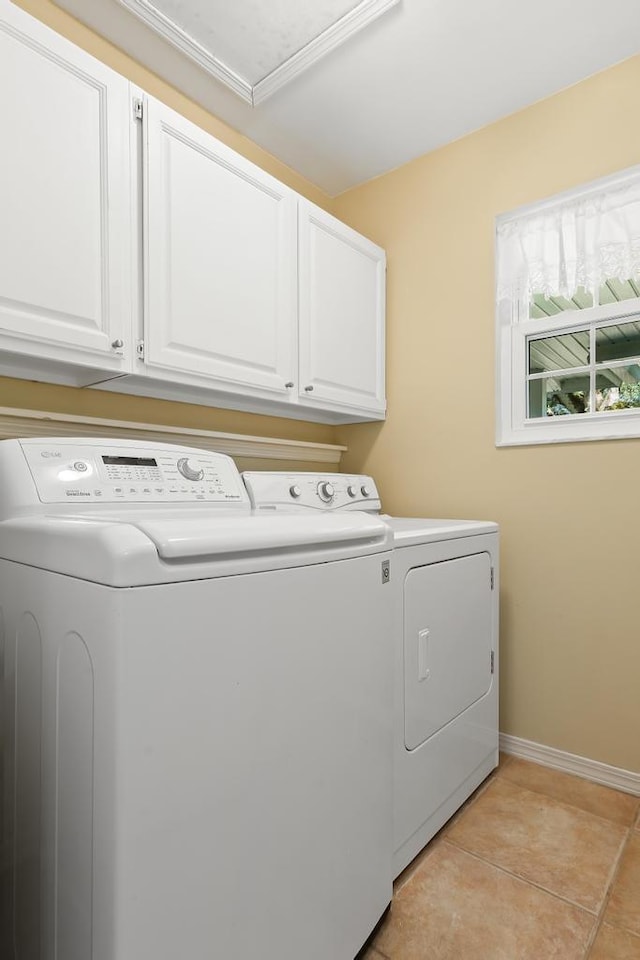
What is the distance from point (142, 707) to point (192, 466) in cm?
86

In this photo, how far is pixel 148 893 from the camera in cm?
71

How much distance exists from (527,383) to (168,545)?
1.81m

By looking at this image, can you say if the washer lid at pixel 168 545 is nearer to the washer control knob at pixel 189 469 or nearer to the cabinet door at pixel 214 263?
the washer control knob at pixel 189 469

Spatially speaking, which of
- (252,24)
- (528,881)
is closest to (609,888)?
(528,881)

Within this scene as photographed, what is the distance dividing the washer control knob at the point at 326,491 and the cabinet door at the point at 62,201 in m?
0.89

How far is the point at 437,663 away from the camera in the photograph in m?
1.53

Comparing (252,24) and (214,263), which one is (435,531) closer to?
(214,263)

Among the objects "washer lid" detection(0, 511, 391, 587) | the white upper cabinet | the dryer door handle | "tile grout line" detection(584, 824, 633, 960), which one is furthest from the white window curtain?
"tile grout line" detection(584, 824, 633, 960)

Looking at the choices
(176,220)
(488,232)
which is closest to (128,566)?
(176,220)

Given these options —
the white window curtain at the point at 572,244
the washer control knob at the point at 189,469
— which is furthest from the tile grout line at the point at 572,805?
the white window curtain at the point at 572,244

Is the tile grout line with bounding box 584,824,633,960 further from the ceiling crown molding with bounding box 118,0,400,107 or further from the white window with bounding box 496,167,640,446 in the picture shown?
the ceiling crown molding with bounding box 118,0,400,107

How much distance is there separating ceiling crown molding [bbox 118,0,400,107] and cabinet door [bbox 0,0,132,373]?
420 mm

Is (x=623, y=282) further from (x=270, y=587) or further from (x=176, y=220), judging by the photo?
(x=270, y=587)

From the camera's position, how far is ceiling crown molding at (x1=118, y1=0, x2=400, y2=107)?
1.62 m
